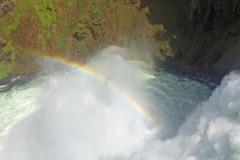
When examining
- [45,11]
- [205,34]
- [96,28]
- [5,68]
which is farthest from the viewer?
[45,11]

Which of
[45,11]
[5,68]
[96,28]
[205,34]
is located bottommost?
[5,68]

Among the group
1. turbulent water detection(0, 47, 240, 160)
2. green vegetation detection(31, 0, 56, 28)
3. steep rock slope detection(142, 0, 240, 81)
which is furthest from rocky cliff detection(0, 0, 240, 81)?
turbulent water detection(0, 47, 240, 160)

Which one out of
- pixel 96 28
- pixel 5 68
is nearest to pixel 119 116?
A: pixel 96 28

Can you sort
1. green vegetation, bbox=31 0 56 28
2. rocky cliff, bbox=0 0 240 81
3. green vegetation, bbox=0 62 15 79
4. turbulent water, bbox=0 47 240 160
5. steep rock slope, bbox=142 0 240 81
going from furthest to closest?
green vegetation, bbox=31 0 56 28 → green vegetation, bbox=0 62 15 79 → rocky cliff, bbox=0 0 240 81 → steep rock slope, bbox=142 0 240 81 → turbulent water, bbox=0 47 240 160

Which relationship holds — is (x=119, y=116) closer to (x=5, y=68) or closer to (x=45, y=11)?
(x=5, y=68)

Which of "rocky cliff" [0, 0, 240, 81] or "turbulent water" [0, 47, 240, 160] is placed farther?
"rocky cliff" [0, 0, 240, 81]

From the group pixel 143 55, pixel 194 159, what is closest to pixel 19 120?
pixel 143 55

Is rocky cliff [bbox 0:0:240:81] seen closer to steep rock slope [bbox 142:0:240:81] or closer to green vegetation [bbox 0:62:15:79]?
green vegetation [bbox 0:62:15:79]
